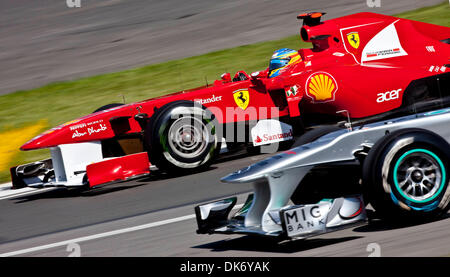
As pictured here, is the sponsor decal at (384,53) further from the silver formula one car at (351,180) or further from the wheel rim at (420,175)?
the wheel rim at (420,175)

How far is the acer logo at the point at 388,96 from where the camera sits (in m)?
8.90

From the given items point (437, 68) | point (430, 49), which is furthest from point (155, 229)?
point (430, 49)

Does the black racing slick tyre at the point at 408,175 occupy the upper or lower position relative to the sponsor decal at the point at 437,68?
lower

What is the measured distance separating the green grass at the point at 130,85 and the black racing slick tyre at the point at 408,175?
9075 millimetres

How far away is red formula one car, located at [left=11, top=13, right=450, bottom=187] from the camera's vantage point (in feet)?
27.6

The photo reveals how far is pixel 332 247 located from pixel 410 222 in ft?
2.05

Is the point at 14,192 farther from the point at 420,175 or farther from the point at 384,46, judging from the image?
the point at 420,175

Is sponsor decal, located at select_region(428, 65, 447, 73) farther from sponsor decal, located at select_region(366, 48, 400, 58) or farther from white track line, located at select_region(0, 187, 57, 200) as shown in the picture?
white track line, located at select_region(0, 187, 57, 200)

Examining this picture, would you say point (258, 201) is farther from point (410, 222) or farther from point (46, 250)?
point (46, 250)

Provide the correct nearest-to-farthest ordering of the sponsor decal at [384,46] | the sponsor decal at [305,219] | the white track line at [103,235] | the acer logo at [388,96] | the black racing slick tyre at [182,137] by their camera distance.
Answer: the sponsor decal at [305,219], the white track line at [103,235], the black racing slick tyre at [182,137], the acer logo at [388,96], the sponsor decal at [384,46]

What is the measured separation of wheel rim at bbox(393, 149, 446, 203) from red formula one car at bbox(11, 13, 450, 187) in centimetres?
405

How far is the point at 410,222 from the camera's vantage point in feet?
15.8

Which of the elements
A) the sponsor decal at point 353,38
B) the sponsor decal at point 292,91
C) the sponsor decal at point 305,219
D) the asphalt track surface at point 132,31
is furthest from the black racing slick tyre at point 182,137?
the asphalt track surface at point 132,31
